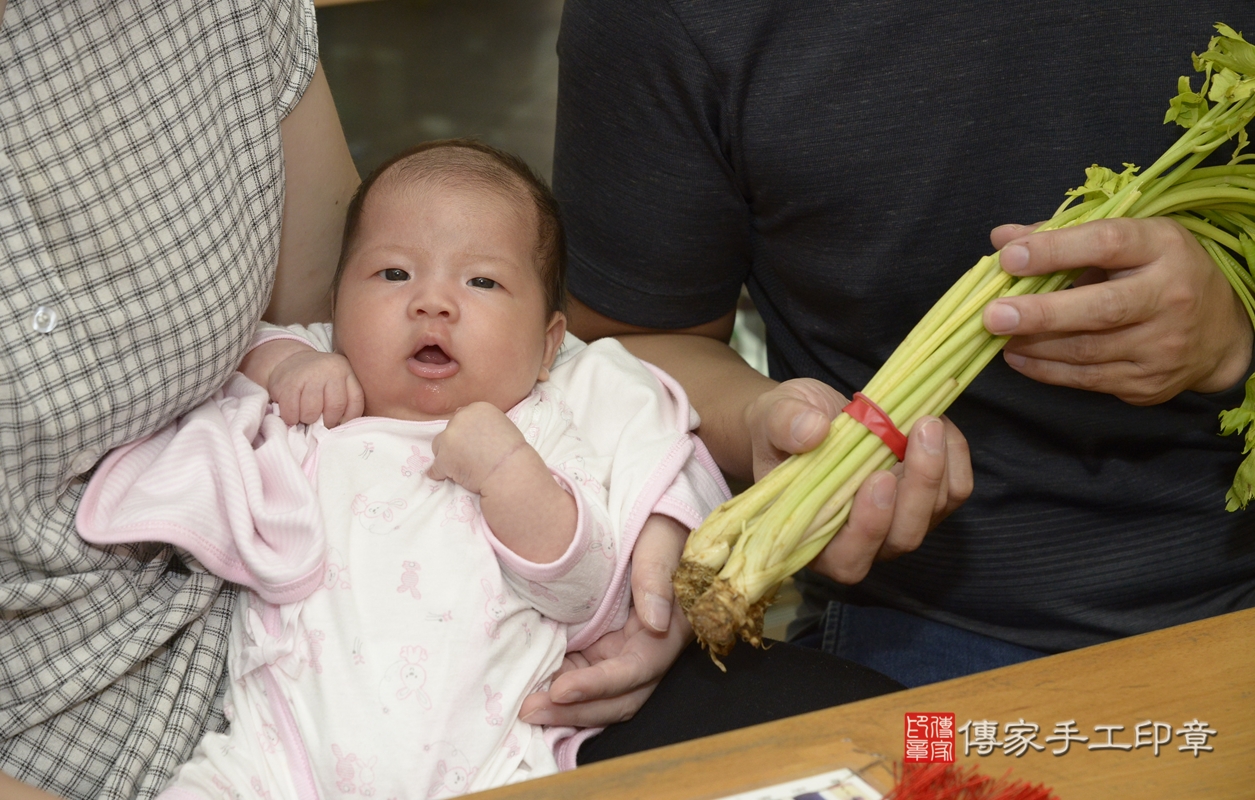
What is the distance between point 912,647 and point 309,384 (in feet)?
3.39

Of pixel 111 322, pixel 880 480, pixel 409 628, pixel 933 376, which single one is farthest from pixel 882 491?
pixel 111 322

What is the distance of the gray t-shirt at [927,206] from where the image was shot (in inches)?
52.4

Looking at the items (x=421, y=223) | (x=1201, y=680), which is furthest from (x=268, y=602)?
(x=1201, y=680)

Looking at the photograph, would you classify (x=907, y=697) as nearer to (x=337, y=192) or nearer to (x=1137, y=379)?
(x=1137, y=379)

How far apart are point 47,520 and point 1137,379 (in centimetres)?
122

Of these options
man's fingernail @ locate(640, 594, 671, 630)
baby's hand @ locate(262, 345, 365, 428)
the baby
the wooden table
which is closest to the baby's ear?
the baby

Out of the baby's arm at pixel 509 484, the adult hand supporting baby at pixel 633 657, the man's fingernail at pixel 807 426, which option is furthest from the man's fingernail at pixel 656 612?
the man's fingernail at pixel 807 426

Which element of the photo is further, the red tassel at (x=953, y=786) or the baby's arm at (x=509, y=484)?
the baby's arm at (x=509, y=484)

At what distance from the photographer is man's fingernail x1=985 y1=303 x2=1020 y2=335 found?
3.48 ft

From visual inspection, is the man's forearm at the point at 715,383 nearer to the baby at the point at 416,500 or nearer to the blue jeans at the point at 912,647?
the baby at the point at 416,500

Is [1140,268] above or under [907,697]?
above

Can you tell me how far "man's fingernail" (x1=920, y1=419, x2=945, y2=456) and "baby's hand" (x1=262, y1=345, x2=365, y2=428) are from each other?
0.74 metres

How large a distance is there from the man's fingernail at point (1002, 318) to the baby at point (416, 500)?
0.44m

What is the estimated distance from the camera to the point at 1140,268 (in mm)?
1094
